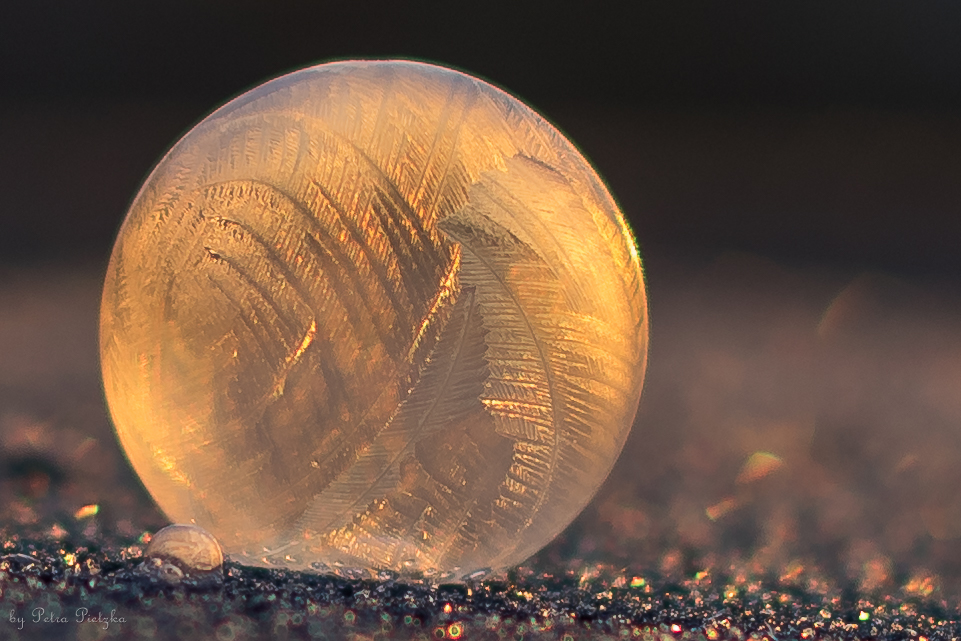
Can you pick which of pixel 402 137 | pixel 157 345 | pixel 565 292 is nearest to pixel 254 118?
pixel 402 137

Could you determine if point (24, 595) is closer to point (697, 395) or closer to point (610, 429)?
point (610, 429)

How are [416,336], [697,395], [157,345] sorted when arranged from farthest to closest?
[697,395] < [157,345] < [416,336]

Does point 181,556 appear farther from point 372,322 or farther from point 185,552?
point 372,322

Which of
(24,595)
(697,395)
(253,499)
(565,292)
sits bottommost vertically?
(24,595)

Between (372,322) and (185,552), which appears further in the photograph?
(185,552)

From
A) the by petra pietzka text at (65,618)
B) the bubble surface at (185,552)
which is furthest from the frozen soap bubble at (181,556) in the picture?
the by petra pietzka text at (65,618)

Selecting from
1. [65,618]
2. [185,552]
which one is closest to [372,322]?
[185,552]

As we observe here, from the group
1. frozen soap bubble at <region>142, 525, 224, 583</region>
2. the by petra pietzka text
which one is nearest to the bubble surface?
frozen soap bubble at <region>142, 525, 224, 583</region>
